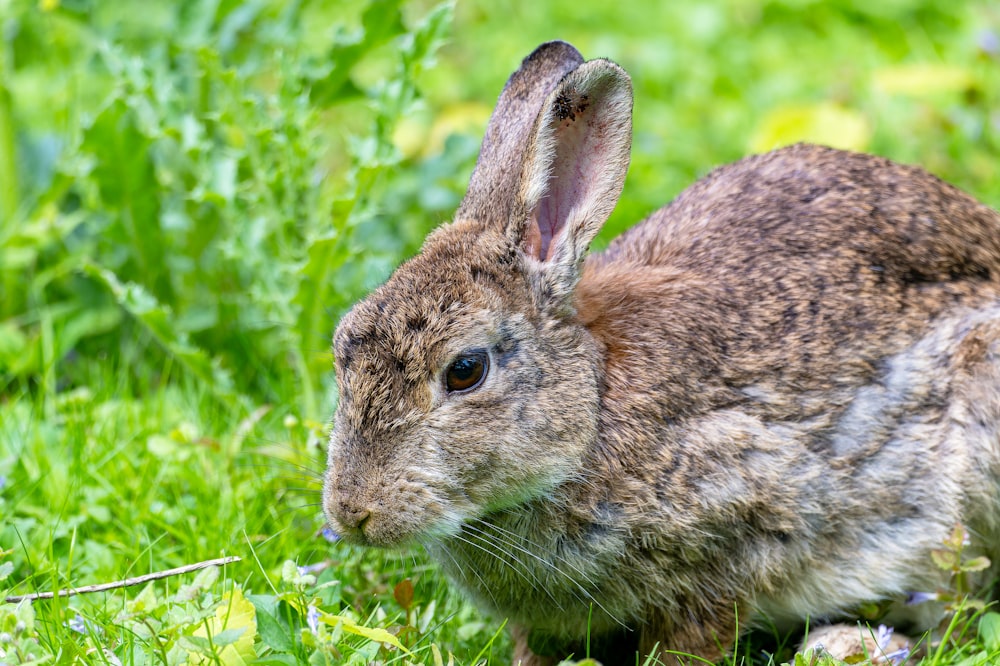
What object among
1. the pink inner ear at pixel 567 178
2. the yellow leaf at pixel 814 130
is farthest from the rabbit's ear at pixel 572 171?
the yellow leaf at pixel 814 130

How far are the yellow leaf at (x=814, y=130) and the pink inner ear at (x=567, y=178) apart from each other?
8.90 feet

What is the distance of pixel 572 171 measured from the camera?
12.6ft

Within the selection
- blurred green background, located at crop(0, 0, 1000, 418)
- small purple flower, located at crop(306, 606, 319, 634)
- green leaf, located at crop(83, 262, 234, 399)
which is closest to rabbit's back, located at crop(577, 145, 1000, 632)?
small purple flower, located at crop(306, 606, 319, 634)

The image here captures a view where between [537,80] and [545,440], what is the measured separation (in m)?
1.21

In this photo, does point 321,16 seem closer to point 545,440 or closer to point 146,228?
point 146,228

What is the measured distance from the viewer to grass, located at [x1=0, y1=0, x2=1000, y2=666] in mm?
3891

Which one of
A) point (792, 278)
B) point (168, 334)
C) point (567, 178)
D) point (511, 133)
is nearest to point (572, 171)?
point (567, 178)

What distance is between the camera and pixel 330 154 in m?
7.15

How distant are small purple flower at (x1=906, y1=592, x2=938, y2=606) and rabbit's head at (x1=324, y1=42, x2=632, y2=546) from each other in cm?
119

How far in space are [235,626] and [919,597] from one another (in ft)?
6.89

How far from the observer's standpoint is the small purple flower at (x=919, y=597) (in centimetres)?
398

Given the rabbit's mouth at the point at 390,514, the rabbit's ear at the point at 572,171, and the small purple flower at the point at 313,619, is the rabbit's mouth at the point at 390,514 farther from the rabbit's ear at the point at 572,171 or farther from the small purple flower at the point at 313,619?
the rabbit's ear at the point at 572,171

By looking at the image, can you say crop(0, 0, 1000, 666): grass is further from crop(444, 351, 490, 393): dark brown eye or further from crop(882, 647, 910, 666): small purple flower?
crop(444, 351, 490, 393): dark brown eye

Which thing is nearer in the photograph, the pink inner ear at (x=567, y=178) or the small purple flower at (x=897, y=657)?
the small purple flower at (x=897, y=657)
